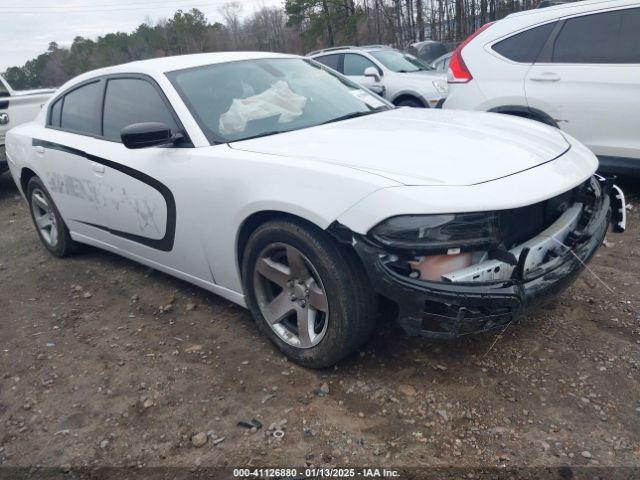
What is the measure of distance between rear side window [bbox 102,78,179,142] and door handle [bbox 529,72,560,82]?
11.3ft

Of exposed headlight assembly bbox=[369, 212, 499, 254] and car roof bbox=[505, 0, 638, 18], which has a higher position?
car roof bbox=[505, 0, 638, 18]

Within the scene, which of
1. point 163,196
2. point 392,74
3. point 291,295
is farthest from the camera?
point 392,74

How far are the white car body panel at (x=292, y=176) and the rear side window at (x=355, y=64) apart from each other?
6.30m

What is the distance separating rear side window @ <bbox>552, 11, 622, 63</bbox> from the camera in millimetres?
4590

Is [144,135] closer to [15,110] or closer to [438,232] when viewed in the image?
[438,232]

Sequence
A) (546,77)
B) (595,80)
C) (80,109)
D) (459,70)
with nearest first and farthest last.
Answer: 1. (80,109)
2. (595,80)
3. (546,77)
4. (459,70)

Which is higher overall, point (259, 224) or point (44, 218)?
point (259, 224)

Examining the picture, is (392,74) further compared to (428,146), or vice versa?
(392,74)

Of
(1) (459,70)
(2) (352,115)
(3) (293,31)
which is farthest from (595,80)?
(3) (293,31)

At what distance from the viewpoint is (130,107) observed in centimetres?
353

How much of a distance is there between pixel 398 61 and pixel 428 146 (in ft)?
25.3

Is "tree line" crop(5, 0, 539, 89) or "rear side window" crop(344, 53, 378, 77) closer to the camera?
"rear side window" crop(344, 53, 378, 77)

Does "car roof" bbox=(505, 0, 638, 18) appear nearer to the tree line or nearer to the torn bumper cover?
the torn bumper cover

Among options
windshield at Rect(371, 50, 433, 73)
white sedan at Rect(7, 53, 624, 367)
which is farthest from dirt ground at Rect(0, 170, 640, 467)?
windshield at Rect(371, 50, 433, 73)
